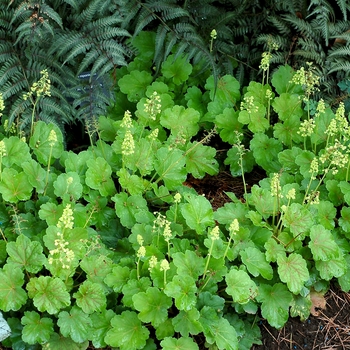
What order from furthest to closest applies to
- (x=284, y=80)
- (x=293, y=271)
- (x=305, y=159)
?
(x=284, y=80), (x=305, y=159), (x=293, y=271)

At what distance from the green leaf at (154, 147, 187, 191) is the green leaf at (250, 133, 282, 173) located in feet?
1.73

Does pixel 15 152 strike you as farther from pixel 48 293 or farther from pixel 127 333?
pixel 127 333

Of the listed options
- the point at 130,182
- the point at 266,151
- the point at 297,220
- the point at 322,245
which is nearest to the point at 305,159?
the point at 266,151

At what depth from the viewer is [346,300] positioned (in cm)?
332

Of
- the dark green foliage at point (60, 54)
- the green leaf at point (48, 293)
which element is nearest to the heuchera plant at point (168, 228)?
the green leaf at point (48, 293)

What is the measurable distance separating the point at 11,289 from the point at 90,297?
0.38m

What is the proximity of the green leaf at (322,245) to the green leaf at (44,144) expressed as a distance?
1.53 meters

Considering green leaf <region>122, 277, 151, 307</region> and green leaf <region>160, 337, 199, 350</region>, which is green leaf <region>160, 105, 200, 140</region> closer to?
green leaf <region>122, 277, 151, 307</region>

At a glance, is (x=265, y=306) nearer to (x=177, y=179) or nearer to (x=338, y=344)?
(x=338, y=344)

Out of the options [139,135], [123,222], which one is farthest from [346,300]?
[139,135]

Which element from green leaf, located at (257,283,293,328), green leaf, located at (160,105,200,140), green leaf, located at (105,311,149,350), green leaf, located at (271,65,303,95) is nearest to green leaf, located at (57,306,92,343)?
green leaf, located at (105,311,149,350)

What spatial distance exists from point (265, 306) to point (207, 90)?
1.70 meters

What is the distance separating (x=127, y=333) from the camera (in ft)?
9.18

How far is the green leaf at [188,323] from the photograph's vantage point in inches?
109
